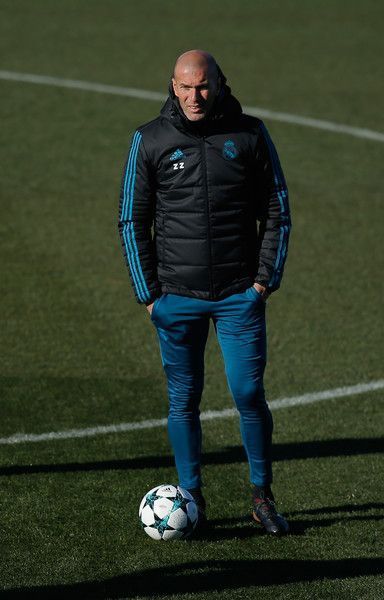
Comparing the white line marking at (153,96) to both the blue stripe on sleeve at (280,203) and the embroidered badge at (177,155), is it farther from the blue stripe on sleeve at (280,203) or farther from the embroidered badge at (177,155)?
the embroidered badge at (177,155)

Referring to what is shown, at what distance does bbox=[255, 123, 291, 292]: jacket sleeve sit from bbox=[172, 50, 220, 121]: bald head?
378 millimetres

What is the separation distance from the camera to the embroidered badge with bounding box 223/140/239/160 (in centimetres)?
662

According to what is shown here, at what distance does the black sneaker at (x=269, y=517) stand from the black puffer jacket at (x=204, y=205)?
1214mm

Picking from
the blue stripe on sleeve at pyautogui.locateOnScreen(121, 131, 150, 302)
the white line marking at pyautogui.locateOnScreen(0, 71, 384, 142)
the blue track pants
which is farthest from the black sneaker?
the white line marking at pyautogui.locateOnScreen(0, 71, 384, 142)

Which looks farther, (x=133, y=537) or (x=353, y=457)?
(x=353, y=457)

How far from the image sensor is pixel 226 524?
280 inches

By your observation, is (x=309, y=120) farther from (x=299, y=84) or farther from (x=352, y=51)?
(x=352, y=51)

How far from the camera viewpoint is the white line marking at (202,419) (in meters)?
8.52

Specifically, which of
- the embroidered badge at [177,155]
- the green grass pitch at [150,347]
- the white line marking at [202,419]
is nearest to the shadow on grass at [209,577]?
the green grass pitch at [150,347]

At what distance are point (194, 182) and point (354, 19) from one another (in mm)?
18078

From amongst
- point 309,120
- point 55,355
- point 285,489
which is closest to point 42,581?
point 285,489

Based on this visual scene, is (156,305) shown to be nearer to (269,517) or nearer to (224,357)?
(224,357)

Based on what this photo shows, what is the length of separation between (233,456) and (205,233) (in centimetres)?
212

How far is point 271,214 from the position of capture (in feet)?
22.4
